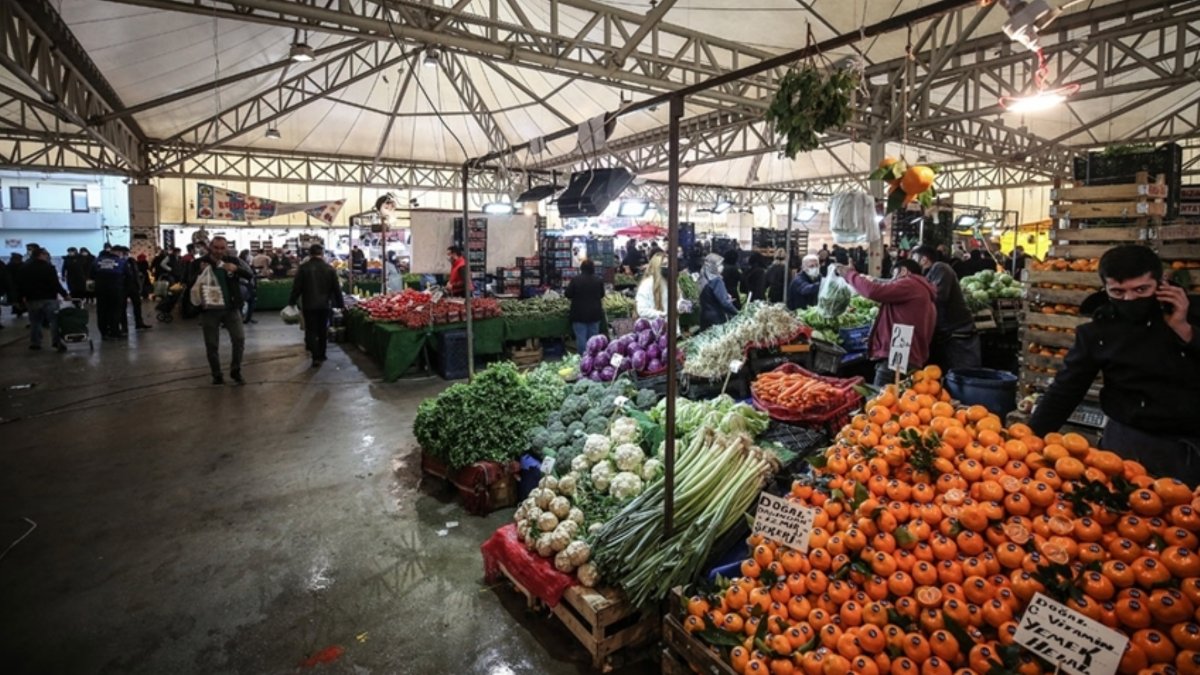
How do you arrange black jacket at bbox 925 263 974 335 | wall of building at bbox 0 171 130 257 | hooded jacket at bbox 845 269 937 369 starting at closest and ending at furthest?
hooded jacket at bbox 845 269 937 369, black jacket at bbox 925 263 974 335, wall of building at bbox 0 171 130 257

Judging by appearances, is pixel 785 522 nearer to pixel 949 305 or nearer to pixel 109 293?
pixel 949 305

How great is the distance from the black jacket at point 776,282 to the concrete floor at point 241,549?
18.6ft

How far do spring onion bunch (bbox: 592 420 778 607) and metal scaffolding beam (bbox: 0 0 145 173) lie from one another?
28.4ft

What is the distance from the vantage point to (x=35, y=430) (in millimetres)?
6094

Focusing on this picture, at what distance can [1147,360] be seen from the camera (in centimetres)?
228

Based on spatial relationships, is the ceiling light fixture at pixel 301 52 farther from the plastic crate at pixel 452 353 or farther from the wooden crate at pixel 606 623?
the wooden crate at pixel 606 623

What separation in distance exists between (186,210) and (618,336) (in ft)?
76.6

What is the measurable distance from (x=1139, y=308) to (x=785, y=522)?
62.5 inches

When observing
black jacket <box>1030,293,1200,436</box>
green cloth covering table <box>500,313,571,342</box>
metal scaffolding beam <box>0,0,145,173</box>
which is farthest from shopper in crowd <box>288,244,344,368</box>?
black jacket <box>1030,293,1200,436</box>

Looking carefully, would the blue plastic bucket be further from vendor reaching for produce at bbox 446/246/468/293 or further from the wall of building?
the wall of building

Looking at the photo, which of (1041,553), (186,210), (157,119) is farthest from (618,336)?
(186,210)

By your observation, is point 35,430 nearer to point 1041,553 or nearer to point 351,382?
point 351,382

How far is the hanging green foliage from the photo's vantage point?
280 cm

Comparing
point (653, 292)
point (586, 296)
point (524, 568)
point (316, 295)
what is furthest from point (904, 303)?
point (316, 295)
